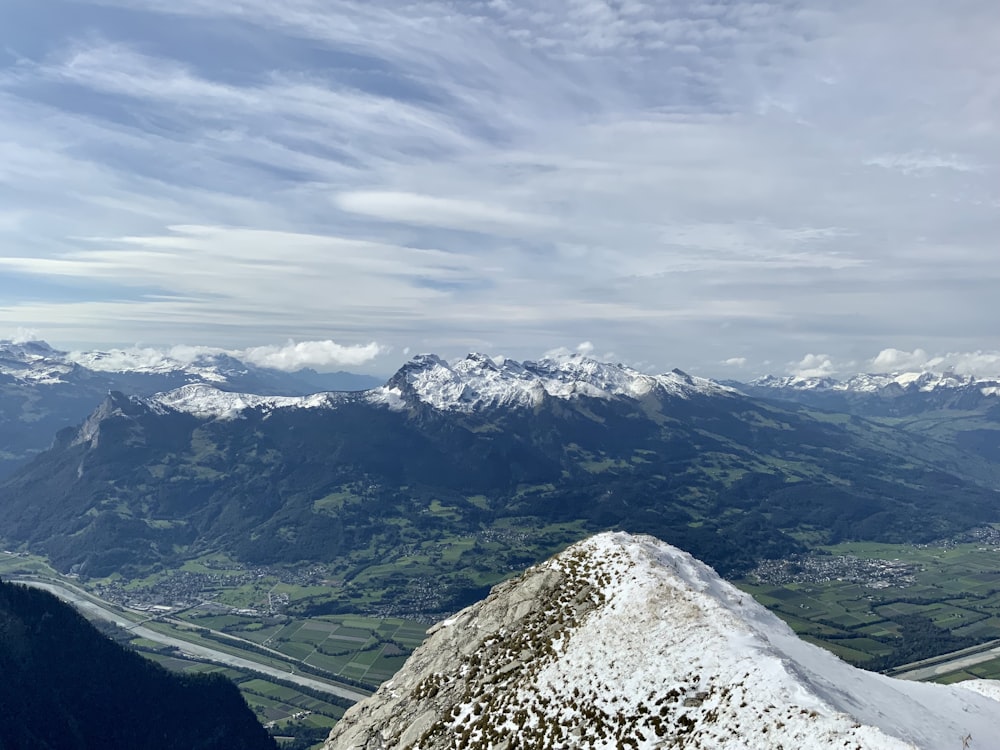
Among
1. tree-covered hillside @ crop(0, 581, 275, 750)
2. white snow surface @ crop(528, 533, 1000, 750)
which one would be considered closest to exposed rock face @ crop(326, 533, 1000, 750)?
white snow surface @ crop(528, 533, 1000, 750)

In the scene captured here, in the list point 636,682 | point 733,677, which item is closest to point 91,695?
point 636,682

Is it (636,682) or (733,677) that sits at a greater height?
(733,677)

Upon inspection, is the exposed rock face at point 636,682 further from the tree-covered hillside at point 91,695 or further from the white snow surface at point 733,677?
the tree-covered hillside at point 91,695

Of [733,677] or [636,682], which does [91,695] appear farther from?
[733,677]

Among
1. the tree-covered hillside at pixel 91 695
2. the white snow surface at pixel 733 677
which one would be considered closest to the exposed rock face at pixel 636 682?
the white snow surface at pixel 733 677

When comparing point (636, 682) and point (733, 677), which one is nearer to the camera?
point (733, 677)

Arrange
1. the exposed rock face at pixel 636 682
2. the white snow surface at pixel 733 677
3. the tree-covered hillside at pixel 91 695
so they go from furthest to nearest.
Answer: the tree-covered hillside at pixel 91 695 → the exposed rock face at pixel 636 682 → the white snow surface at pixel 733 677

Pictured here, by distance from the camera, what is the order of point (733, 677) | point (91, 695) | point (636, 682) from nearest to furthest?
point (733, 677) < point (636, 682) < point (91, 695)

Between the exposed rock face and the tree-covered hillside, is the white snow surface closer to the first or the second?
the exposed rock face

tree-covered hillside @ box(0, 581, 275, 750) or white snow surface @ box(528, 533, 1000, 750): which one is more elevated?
white snow surface @ box(528, 533, 1000, 750)
